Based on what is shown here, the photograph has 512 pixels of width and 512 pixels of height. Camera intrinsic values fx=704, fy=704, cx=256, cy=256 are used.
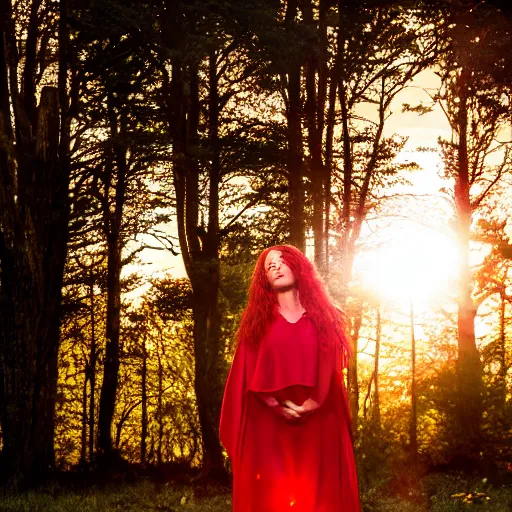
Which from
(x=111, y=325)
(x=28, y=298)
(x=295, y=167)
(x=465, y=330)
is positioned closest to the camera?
(x=28, y=298)

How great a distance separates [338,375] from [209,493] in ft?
33.4

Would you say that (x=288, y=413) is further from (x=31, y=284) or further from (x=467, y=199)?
(x=467, y=199)

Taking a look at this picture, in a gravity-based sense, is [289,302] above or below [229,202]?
below

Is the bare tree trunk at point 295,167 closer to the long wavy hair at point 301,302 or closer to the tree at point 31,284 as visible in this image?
the tree at point 31,284

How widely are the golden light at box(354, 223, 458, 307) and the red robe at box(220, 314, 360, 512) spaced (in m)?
13.2

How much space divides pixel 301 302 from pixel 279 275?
0.78ft

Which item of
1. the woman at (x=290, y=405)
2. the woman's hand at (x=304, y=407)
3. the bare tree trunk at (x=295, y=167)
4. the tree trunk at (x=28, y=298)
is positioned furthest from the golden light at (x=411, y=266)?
the woman's hand at (x=304, y=407)

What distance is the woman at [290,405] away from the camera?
4461 millimetres

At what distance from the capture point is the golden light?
1869 cm

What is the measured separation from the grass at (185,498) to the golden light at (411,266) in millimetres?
5967

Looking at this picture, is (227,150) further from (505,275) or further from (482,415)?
(505,275)

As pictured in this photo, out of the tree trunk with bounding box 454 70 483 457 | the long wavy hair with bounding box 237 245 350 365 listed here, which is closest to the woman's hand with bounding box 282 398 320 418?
the long wavy hair with bounding box 237 245 350 365

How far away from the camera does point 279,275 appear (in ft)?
15.2

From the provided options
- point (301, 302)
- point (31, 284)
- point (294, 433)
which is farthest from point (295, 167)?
point (294, 433)
